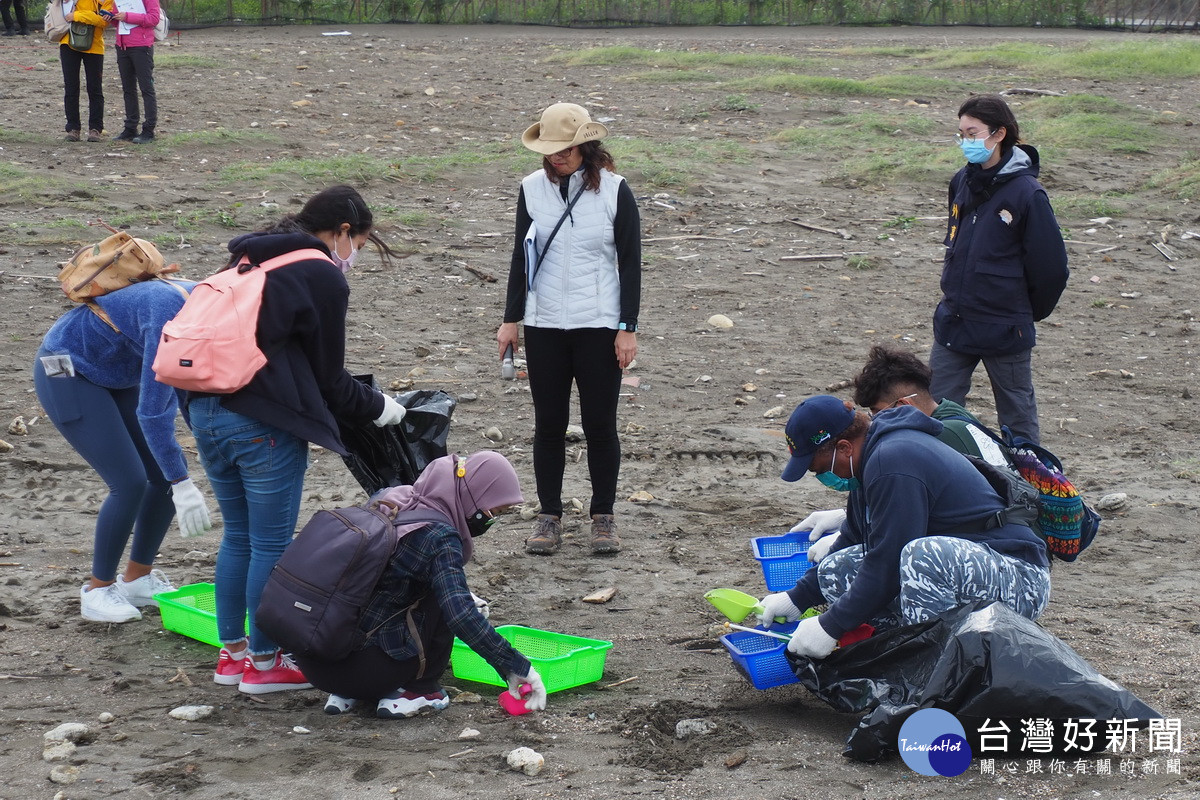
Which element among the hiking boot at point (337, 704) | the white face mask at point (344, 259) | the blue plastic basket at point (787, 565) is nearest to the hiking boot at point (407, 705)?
the hiking boot at point (337, 704)

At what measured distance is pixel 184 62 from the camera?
17.1 meters

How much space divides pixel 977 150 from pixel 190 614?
12.4 ft

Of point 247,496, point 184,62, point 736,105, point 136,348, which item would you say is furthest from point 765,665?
point 184,62

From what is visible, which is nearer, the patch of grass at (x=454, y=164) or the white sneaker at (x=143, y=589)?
the white sneaker at (x=143, y=589)

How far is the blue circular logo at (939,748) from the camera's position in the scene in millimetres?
3541

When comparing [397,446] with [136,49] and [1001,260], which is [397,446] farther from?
[136,49]

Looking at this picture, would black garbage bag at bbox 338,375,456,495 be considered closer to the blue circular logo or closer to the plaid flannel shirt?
the plaid flannel shirt

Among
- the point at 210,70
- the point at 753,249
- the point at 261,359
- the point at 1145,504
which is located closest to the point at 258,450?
the point at 261,359

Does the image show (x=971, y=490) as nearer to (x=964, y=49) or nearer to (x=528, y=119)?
(x=528, y=119)

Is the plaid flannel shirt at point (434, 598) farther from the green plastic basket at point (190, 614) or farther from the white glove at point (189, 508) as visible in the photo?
the green plastic basket at point (190, 614)

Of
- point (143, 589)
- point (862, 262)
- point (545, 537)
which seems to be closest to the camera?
point (143, 589)

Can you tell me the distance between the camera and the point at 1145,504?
6.36m

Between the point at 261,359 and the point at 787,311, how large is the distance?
246 inches

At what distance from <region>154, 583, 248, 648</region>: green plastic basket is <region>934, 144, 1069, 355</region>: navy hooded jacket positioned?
11.2 feet
